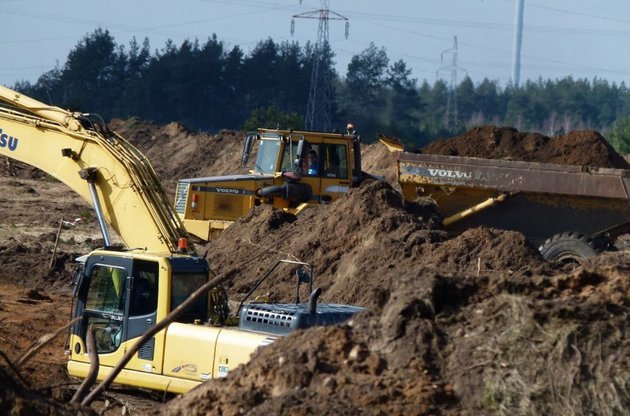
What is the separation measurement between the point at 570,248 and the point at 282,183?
17.4 feet

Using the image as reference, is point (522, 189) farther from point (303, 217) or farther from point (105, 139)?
point (105, 139)

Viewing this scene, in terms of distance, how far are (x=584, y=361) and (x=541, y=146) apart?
17.5 meters

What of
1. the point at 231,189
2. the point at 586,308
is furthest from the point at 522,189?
the point at 586,308

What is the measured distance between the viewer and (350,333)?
7656mm

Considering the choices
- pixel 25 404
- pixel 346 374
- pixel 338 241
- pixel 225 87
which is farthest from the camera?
pixel 225 87

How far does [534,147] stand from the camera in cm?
2458

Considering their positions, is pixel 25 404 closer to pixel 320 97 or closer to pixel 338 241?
pixel 338 241

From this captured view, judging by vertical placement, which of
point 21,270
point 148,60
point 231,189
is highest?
point 148,60

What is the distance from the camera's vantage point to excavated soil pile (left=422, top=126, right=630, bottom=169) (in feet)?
75.4

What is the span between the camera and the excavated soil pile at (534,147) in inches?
904

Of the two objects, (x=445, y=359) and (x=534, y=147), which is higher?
(x=534, y=147)

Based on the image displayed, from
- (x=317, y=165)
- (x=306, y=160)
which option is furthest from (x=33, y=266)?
(x=317, y=165)

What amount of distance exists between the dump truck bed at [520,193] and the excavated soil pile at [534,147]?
361 cm

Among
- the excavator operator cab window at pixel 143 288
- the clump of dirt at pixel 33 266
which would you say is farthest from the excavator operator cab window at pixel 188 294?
the clump of dirt at pixel 33 266
